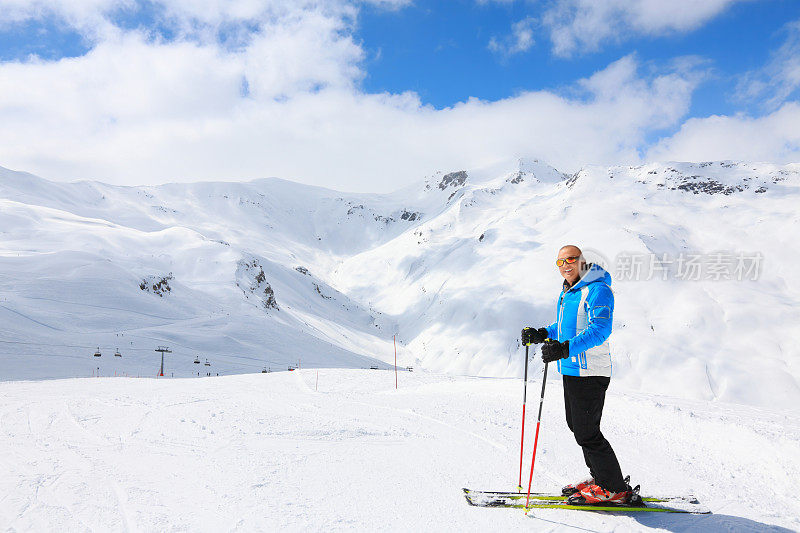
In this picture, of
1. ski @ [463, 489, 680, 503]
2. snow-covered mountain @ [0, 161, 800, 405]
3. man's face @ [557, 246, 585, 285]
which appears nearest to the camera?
ski @ [463, 489, 680, 503]

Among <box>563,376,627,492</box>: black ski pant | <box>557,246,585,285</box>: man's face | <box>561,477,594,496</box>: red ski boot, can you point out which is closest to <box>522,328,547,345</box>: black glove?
<box>563,376,627,492</box>: black ski pant

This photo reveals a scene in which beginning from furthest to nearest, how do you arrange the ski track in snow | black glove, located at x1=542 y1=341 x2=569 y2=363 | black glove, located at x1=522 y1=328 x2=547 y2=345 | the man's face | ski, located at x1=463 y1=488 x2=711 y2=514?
1. black glove, located at x1=522 y1=328 x2=547 y2=345
2. the man's face
3. ski, located at x1=463 y1=488 x2=711 y2=514
4. black glove, located at x1=542 y1=341 x2=569 y2=363
5. the ski track in snow

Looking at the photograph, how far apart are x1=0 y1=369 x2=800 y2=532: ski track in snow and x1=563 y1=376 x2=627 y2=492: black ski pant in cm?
34

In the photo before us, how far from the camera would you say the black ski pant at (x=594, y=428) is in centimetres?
455

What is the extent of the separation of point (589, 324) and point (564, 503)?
1.84 m

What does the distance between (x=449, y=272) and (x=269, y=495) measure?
128867mm

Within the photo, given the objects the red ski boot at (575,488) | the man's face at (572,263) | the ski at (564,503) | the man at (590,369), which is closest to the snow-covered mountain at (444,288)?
→ the ski at (564,503)

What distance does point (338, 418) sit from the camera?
8500 millimetres

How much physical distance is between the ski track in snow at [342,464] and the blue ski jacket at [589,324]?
1422 millimetres

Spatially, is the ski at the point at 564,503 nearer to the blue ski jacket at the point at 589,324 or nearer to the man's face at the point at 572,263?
the blue ski jacket at the point at 589,324

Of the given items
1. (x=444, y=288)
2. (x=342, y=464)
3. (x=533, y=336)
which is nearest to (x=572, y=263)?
→ (x=533, y=336)

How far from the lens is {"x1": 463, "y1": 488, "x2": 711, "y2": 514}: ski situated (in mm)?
4492

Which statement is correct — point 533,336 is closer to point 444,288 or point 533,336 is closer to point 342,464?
point 342,464

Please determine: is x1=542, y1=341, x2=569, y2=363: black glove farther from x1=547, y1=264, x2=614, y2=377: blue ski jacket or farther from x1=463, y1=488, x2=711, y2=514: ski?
x1=463, y1=488, x2=711, y2=514: ski
